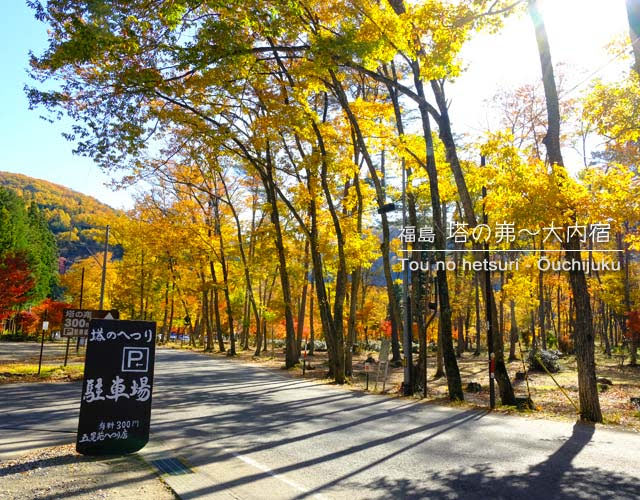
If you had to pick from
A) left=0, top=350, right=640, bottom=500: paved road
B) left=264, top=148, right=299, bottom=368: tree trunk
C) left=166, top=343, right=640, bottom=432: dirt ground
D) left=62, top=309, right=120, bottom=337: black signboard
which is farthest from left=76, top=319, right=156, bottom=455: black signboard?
left=264, top=148, right=299, bottom=368: tree trunk

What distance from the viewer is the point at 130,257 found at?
46250mm

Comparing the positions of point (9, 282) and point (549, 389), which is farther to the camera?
point (9, 282)

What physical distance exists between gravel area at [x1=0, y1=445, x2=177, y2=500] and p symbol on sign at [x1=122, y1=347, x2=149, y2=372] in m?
1.10

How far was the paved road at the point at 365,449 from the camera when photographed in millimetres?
4766

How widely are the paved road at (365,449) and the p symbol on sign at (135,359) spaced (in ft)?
4.29

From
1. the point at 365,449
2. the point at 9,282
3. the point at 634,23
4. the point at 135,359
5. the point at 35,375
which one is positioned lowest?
the point at 35,375

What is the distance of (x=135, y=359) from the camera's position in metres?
5.95

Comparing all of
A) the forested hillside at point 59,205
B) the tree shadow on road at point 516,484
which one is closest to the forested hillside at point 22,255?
the tree shadow on road at point 516,484

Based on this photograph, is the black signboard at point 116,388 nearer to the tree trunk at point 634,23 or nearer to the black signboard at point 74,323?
the tree trunk at point 634,23

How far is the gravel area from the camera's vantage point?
14.4ft

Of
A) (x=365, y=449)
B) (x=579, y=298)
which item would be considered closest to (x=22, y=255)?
(x=365, y=449)

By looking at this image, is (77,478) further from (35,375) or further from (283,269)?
(283,269)

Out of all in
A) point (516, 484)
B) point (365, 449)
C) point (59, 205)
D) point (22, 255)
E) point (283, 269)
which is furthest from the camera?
point (59, 205)

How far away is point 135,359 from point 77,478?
58.5 inches
